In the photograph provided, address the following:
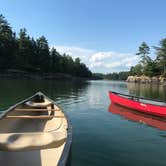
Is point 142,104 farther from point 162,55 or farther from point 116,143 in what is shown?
point 162,55

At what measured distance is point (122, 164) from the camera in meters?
7.74

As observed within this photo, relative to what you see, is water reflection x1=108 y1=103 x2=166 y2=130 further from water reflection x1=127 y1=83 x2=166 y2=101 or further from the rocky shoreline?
the rocky shoreline

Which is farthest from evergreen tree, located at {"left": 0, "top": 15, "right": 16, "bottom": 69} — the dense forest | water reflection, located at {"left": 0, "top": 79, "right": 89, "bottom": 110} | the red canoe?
the red canoe

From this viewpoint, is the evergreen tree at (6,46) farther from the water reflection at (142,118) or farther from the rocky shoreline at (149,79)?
the water reflection at (142,118)

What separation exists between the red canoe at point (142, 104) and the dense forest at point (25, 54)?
62521mm

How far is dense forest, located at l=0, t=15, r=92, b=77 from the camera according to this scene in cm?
7938

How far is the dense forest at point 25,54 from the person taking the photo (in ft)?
260

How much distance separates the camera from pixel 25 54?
87.3 metres

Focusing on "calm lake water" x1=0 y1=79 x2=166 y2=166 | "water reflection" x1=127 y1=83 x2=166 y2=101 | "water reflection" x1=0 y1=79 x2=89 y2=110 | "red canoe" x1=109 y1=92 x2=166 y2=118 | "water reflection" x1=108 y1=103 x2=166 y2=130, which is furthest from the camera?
"water reflection" x1=127 y1=83 x2=166 y2=101

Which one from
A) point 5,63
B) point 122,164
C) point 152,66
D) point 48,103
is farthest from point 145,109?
point 152,66

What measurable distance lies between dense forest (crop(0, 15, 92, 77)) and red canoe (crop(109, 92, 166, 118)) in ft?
205

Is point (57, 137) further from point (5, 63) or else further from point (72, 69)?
point (72, 69)

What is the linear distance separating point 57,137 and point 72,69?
122180 mm

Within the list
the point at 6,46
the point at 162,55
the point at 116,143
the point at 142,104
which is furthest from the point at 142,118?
the point at 162,55
